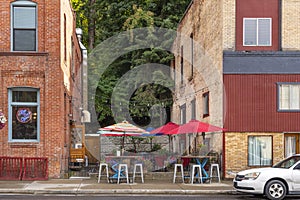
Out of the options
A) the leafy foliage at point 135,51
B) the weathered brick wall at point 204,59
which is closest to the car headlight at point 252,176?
the weathered brick wall at point 204,59

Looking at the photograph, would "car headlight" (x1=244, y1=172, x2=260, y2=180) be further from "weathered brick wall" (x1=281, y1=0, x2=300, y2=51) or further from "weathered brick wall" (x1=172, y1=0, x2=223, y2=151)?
"weathered brick wall" (x1=281, y1=0, x2=300, y2=51)

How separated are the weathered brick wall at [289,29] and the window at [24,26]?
1044 centimetres

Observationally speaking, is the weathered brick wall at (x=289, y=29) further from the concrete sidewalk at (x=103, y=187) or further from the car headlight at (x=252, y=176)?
the car headlight at (x=252, y=176)

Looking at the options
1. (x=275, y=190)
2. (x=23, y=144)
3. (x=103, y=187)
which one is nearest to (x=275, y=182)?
(x=275, y=190)

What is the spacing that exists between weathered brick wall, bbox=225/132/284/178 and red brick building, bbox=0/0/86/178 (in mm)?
6939

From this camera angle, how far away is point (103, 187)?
768 inches

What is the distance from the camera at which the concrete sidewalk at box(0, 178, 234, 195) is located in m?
18.3

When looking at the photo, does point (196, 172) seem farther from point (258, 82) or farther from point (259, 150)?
point (258, 82)

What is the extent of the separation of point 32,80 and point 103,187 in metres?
5.52

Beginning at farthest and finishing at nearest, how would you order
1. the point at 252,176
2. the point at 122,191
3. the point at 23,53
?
the point at 23,53 < the point at 122,191 < the point at 252,176

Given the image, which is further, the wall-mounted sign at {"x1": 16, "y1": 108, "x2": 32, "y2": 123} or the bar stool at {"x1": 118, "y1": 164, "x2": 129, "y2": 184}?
the wall-mounted sign at {"x1": 16, "y1": 108, "x2": 32, "y2": 123}

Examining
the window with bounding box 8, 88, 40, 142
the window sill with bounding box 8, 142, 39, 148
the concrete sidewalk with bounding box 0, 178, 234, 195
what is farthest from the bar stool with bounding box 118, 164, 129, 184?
the window with bounding box 8, 88, 40, 142

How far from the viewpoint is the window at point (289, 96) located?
2306 centimetres

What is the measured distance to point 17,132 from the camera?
72.4 feet
